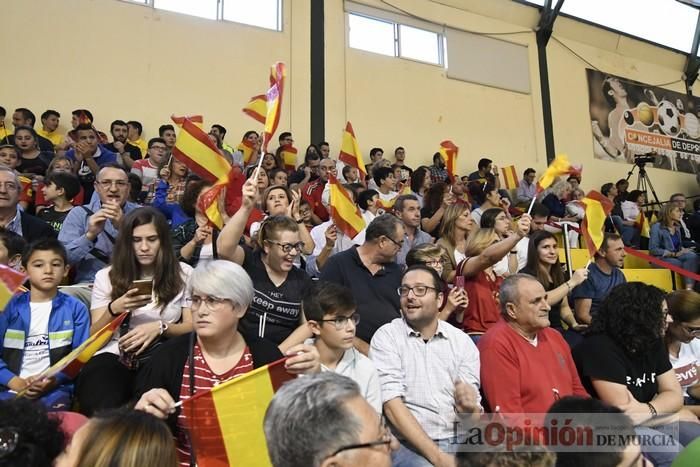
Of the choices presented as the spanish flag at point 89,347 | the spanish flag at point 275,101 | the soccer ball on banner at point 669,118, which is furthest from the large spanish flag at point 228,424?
the soccer ball on banner at point 669,118

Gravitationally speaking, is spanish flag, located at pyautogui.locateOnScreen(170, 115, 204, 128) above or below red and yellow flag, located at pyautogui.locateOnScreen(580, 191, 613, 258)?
above

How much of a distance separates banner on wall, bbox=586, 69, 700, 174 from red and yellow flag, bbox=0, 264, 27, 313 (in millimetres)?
11778

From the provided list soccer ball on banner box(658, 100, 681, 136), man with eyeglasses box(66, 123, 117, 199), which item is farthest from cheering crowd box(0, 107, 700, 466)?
soccer ball on banner box(658, 100, 681, 136)

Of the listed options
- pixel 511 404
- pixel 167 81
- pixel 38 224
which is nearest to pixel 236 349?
pixel 511 404

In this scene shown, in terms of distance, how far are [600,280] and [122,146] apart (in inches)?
221

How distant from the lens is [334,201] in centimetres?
462

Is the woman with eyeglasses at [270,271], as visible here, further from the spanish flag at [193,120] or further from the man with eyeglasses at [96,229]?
the spanish flag at [193,120]

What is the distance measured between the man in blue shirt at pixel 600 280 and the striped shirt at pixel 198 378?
2999 millimetres

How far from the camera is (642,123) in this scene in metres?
12.4

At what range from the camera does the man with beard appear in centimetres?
684

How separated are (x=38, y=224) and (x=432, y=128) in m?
7.77

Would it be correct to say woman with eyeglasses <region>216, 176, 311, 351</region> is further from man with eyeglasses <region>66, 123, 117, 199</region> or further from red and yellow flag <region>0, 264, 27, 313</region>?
man with eyeglasses <region>66, 123, 117, 199</region>

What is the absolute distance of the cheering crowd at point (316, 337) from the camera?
1.33 m

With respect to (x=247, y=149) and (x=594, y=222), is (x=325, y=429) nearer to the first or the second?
(x=594, y=222)
